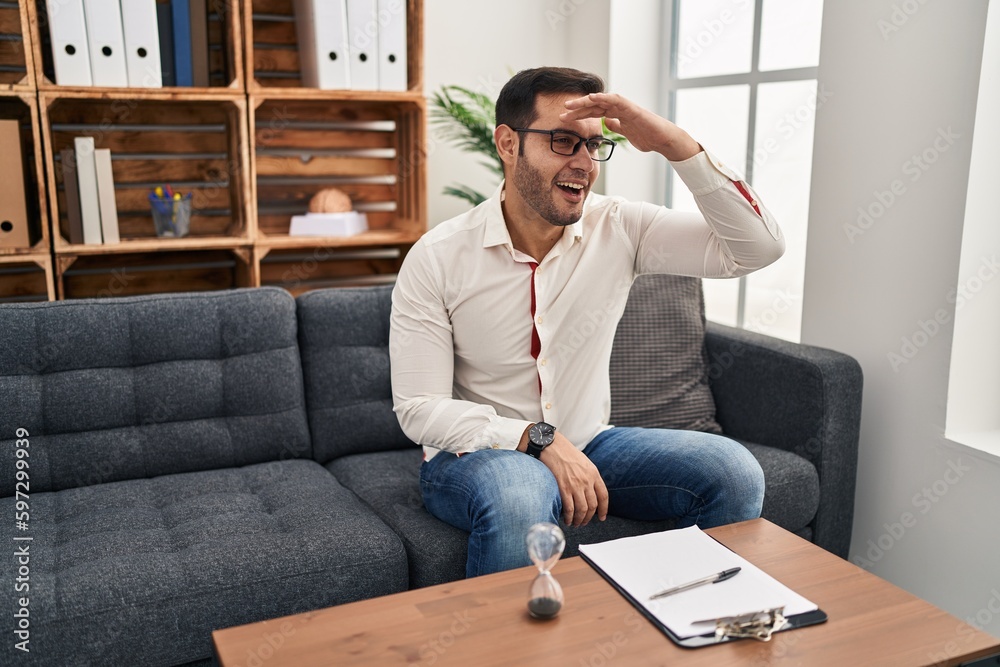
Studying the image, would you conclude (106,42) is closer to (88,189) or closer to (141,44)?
(141,44)

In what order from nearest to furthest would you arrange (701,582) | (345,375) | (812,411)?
(701,582), (812,411), (345,375)

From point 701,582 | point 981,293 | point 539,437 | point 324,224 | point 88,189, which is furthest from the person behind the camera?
point 324,224

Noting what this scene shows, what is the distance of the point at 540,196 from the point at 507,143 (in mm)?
143

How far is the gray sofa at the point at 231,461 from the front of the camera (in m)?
1.49

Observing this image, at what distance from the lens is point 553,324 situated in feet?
5.88

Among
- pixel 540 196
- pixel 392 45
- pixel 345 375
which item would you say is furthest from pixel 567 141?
pixel 392 45

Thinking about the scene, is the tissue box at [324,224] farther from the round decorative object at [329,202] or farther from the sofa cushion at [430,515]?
the sofa cushion at [430,515]

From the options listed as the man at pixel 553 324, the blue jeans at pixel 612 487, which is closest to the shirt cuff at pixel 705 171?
the man at pixel 553 324

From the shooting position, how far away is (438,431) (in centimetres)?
168

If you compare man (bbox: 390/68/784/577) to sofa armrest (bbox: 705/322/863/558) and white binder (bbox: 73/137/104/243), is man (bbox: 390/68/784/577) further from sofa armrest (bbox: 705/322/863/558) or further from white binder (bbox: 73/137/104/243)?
white binder (bbox: 73/137/104/243)

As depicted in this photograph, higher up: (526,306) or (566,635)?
(526,306)

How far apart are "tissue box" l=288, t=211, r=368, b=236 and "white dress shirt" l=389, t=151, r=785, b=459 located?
3.26ft

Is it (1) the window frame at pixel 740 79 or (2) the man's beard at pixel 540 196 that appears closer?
(2) the man's beard at pixel 540 196

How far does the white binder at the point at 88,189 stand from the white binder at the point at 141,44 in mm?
218
